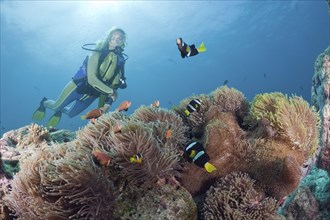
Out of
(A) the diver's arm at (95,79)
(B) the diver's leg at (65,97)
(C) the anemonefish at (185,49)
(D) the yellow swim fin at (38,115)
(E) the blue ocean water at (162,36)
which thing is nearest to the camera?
(C) the anemonefish at (185,49)

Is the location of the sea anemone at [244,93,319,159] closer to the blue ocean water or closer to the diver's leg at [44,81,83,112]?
the diver's leg at [44,81,83,112]

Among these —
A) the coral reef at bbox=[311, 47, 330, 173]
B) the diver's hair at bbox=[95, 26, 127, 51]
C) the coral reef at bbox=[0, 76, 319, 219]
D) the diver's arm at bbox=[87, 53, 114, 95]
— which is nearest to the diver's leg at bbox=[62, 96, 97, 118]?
the diver's arm at bbox=[87, 53, 114, 95]

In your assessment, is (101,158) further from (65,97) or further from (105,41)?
(65,97)

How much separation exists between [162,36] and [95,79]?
33.2 m

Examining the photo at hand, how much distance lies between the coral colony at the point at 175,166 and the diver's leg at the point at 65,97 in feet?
15.4

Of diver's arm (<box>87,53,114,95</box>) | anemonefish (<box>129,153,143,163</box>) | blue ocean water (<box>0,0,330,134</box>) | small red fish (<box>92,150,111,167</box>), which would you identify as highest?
blue ocean water (<box>0,0,330,134</box>)

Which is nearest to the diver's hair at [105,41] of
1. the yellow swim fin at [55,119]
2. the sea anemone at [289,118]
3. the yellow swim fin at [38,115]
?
the yellow swim fin at [55,119]

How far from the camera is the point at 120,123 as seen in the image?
298 cm

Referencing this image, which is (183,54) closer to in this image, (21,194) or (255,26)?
(21,194)

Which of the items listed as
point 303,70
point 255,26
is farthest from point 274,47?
point 303,70

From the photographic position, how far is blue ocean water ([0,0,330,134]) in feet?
100.0

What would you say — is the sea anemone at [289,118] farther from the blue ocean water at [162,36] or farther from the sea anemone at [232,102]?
the blue ocean water at [162,36]

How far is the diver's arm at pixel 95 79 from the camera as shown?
655 centimetres

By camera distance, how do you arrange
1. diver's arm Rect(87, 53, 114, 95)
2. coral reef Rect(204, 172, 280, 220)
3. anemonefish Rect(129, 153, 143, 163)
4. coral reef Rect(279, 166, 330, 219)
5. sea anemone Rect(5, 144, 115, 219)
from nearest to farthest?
sea anemone Rect(5, 144, 115, 219), anemonefish Rect(129, 153, 143, 163), coral reef Rect(204, 172, 280, 220), coral reef Rect(279, 166, 330, 219), diver's arm Rect(87, 53, 114, 95)
